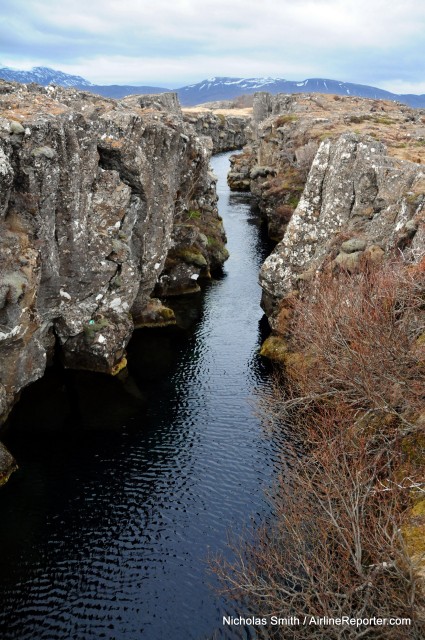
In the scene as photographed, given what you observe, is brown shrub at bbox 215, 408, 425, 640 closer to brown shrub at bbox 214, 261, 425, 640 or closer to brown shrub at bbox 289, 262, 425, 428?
brown shrub at bbox 214, 261, 425, 640

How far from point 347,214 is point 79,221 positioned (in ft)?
78.2

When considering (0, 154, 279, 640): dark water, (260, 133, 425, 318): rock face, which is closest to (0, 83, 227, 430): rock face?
(0, 154, 279, 640): dark water

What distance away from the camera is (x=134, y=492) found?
32.2 m

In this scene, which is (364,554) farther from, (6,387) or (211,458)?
(6,387)

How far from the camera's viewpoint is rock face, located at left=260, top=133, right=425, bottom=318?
41.6 meters

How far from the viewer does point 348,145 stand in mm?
51562

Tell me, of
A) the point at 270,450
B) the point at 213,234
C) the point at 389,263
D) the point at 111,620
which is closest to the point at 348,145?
the point at 389,263

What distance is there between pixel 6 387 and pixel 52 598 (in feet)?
52.6

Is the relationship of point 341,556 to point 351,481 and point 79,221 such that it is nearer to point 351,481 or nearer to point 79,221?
point 351,481

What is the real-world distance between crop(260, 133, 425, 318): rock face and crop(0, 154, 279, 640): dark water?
819 cm

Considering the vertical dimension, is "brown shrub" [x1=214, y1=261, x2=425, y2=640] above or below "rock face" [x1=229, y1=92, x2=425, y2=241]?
below

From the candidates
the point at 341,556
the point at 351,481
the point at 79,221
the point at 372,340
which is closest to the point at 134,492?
the point at 351,481

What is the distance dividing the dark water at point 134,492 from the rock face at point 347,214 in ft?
26.9

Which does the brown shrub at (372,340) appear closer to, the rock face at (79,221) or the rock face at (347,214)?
the rock face at (347,214)
